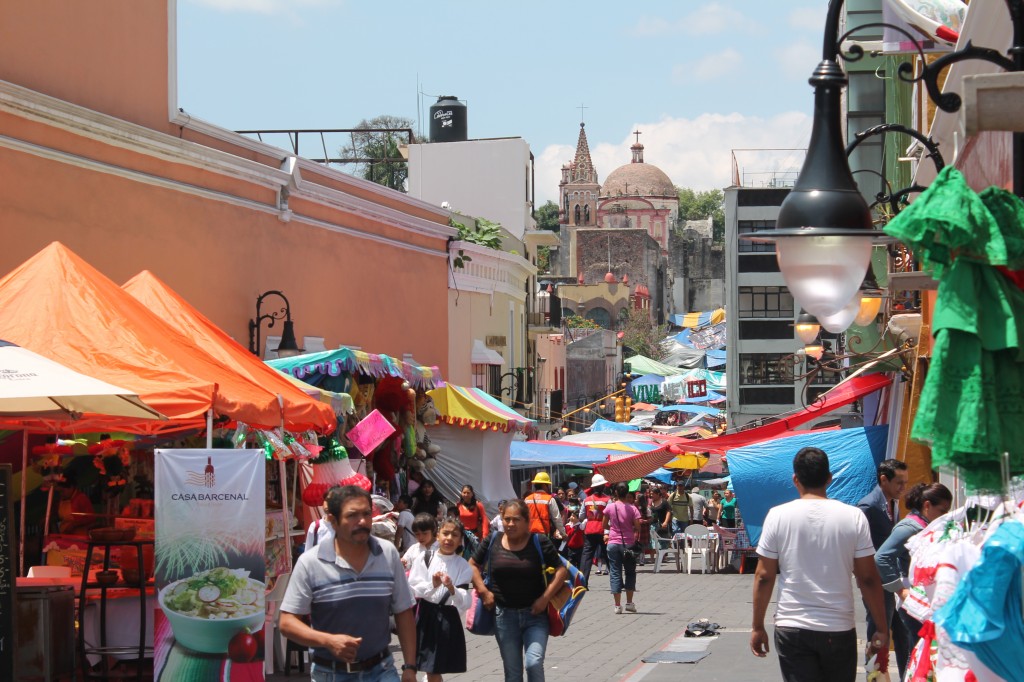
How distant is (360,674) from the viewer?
21.5 ft

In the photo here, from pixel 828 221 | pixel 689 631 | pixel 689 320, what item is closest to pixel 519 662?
pixel 828 221

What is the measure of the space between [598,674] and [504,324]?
22354mm

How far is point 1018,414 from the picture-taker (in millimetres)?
4430

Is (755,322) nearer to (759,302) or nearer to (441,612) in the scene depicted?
(759,302)

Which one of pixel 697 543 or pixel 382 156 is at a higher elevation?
pixel 382 156

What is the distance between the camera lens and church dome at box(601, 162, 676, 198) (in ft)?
396

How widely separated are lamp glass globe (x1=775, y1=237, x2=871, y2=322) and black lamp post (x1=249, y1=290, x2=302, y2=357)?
39.8ft

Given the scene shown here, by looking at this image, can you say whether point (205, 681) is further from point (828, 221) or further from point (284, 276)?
point (284, 276)

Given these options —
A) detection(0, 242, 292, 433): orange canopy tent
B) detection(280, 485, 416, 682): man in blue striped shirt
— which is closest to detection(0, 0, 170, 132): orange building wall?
detection(0, 242, 292, 433): orange canopy tent

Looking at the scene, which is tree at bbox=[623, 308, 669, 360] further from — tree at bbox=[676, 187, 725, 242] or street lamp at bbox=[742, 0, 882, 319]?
street lamp at bbox=[742, 0, 882, 319]

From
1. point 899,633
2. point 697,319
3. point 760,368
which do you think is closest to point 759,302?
point 760,368

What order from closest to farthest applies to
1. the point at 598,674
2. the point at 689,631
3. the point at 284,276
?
the point at 598,674, the point at 689,631, the point at 284,276

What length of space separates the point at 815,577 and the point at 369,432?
8791 millimetres

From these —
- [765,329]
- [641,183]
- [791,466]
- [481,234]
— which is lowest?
[791,466]
